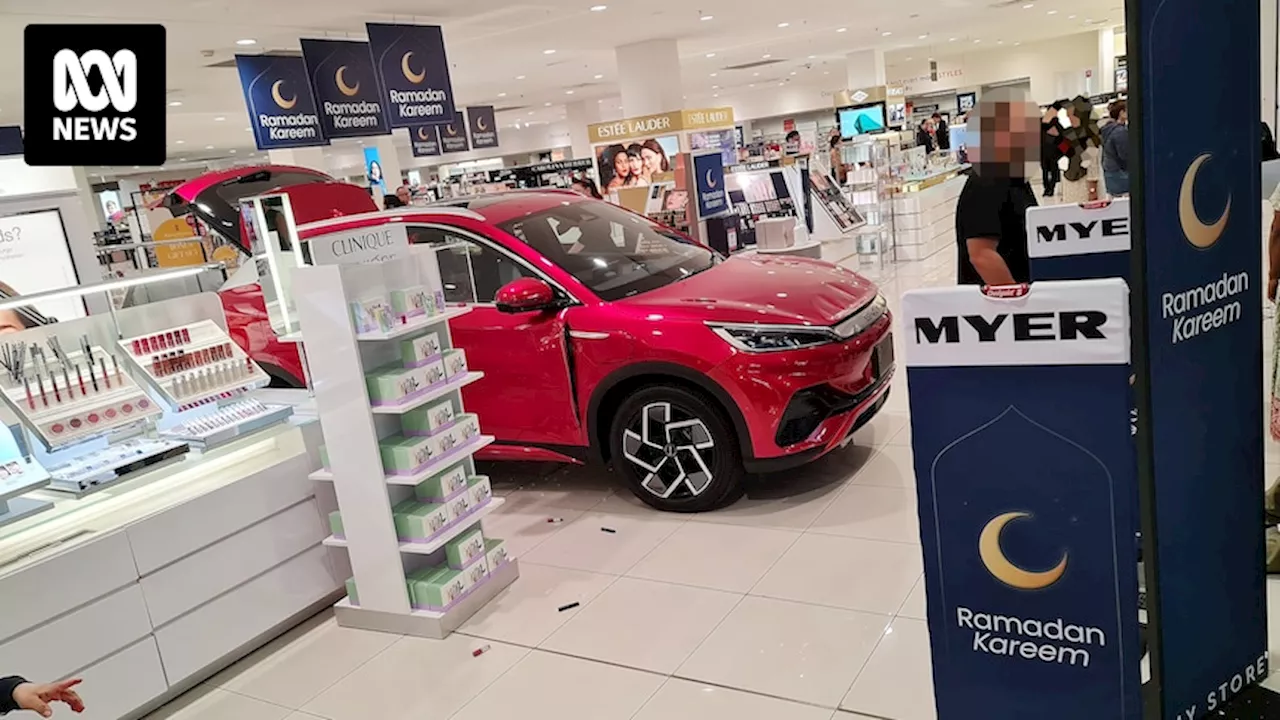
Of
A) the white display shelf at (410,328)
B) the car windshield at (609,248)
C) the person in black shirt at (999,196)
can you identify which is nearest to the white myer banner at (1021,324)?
the person in black shirt at (999,196)

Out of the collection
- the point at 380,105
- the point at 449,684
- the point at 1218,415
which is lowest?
the point at 449,684

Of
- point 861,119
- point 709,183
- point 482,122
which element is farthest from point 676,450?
point 482,122

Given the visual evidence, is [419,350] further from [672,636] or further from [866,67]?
[866,67]

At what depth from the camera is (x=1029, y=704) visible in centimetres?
197

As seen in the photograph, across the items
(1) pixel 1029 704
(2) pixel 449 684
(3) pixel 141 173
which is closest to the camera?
(1) pixel 1029 704

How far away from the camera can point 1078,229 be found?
2.99 metres

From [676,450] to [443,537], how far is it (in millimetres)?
1191

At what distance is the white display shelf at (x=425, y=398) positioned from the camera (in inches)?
135

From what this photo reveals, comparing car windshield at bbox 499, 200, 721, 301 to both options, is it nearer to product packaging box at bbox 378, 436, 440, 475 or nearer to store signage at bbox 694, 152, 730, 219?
product packaging box at bbox 378, 436, 440, 475

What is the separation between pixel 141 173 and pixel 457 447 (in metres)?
24.9

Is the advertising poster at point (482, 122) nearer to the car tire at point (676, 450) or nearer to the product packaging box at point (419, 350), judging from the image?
the car tire at point (676, 450)

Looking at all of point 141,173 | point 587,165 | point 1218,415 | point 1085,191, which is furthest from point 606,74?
point 1218,415

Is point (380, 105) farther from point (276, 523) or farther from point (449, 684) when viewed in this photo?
point (449, 684)

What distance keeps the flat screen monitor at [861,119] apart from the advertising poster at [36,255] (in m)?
12.0
